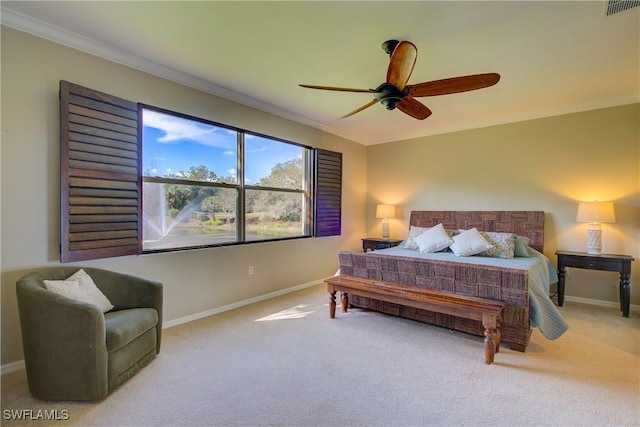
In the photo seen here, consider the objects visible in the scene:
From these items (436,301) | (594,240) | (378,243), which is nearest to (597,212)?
(594,240)

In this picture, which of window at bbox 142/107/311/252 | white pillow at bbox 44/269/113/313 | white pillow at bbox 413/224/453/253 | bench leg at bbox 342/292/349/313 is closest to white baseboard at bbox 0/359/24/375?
white pillow at bbox 44/269/113/313

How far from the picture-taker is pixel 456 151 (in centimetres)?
502

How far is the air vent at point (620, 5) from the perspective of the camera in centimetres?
203

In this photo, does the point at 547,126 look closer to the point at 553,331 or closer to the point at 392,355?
the point at 553,331

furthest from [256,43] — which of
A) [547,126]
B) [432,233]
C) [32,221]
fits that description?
[547,126]

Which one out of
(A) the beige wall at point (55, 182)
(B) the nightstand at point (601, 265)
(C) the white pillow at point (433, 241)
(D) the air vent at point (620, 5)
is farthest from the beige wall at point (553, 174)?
(A) the beige wall at point (55, 182)

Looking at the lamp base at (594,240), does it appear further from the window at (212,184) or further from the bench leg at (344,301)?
the window at (212,184)

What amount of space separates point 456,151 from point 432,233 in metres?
1.70

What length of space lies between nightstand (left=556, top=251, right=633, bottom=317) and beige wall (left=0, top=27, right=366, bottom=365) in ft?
12.3

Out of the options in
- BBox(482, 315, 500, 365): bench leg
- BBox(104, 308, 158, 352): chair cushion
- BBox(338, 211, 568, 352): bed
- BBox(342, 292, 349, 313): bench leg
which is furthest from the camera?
BBox(342, 292, 349, 313): bench leg

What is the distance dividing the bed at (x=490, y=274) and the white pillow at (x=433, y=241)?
0.30 feet

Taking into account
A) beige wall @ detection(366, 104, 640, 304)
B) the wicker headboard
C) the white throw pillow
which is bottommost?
the white throw pillow

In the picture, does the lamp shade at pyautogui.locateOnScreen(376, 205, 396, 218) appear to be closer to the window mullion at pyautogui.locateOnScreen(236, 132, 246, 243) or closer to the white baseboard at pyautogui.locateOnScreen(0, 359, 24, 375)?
the window mullion at pyautogui.locateOnScreen(236, 132, 246, 243)
